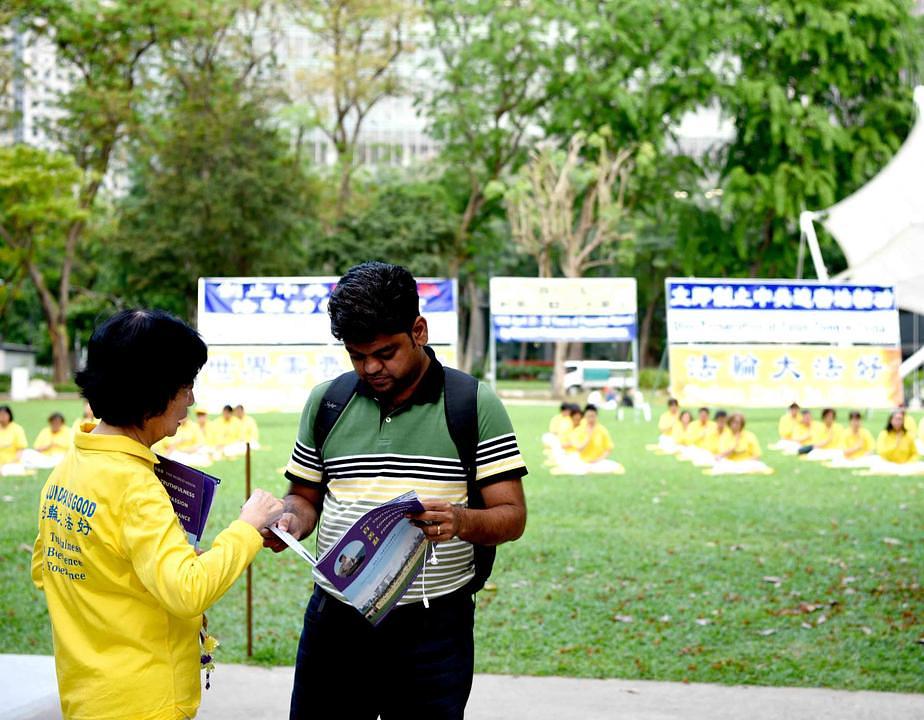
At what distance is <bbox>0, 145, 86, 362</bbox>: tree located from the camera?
28.6 meters

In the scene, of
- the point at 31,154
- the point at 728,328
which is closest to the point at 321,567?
the point at 728,328

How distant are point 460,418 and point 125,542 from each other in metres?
0.71

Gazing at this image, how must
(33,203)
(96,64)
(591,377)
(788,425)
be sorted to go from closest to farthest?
(788,425)
(33,203)
(96,64)
(591,377)

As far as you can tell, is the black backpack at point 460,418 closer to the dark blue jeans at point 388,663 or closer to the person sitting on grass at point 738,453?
the dark blue jeans at point 388,663

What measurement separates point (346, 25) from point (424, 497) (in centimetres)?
3367

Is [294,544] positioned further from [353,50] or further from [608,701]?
[353,50]

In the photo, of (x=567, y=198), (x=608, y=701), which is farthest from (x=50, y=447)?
(x=567, y=198)

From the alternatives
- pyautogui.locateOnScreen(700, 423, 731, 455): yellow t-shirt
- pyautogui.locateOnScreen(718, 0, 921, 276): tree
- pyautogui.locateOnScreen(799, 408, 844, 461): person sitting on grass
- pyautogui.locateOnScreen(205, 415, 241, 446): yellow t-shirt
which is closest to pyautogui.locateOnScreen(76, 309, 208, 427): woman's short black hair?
pyautogui.locateOnScreen(700, 423, 731, 455): yellow t-shirt

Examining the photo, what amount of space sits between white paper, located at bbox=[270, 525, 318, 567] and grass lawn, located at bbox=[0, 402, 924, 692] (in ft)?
9.89

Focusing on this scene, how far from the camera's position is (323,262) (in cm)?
3381

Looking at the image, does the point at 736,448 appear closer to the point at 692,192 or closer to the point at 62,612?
the point at 62,612

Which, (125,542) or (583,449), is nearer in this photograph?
(125,542)

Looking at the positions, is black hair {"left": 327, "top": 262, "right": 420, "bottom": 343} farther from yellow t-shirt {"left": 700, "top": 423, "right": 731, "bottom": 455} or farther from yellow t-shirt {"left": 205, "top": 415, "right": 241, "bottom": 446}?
yellow t-shirt {"left": 205, "top": 415, "right": 241, "bottom": 446}

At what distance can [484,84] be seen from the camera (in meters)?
32.4
